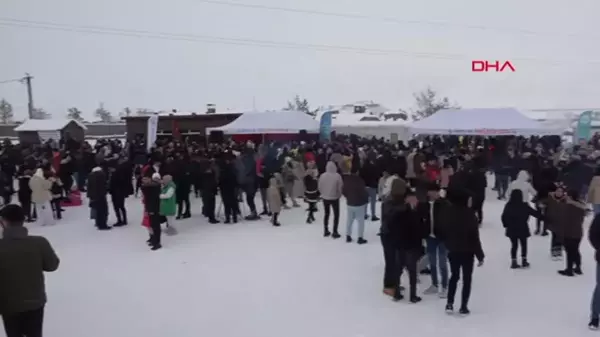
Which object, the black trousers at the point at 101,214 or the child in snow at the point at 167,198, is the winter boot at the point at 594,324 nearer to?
the child in snow at the point at 167,198

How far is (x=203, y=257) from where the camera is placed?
26.8 ft

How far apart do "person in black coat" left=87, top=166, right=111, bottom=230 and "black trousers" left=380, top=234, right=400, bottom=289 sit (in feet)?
21.5

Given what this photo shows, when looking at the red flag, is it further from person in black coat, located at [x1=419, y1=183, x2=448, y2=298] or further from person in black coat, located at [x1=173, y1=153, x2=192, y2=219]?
person in black coat, located at [x1=419, y1=183, x2=448, y2=298]

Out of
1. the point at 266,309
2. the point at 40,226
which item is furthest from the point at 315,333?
the point at 40,226

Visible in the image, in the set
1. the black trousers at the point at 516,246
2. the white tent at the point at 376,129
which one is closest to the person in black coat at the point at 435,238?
the black trousers at the point at 516,246

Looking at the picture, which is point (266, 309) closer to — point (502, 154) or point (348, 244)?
point (348, 244)

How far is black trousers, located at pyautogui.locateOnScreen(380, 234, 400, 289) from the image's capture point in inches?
235

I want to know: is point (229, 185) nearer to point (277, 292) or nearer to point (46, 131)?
point (277, 292)

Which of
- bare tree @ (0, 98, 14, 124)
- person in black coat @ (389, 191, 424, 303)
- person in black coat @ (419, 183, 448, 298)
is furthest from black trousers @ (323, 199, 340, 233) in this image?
bare tree @ (0, 98, 14, 124)

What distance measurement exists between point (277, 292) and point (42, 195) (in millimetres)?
6736

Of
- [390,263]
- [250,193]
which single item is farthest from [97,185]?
A: [390,263]

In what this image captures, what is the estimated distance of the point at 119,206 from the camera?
10.7m

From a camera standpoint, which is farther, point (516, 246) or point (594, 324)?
point (516, 246)

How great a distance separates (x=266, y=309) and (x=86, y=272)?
3349 mm
